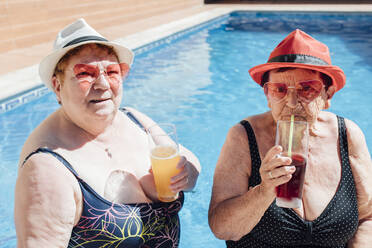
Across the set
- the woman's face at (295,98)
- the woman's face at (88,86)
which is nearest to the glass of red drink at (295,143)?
A: the woman's face at (295,98)

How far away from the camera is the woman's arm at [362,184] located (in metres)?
2.26

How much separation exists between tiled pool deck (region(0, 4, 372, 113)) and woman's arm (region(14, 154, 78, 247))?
511 cm

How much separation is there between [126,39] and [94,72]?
862 centimetres

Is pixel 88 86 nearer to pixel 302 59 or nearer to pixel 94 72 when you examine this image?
pixel 94 72

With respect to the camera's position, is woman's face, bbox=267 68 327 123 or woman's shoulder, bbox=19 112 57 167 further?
woman's face, bbox=267 68 327 123

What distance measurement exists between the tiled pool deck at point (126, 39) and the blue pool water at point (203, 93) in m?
0.23

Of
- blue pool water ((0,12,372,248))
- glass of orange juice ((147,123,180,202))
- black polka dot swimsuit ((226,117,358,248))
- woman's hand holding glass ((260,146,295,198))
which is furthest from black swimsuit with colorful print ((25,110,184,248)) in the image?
blue pool water ((0,12,372,248))

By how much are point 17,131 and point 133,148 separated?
4.26 m

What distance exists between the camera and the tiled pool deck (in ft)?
22.0

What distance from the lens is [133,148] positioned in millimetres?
2340

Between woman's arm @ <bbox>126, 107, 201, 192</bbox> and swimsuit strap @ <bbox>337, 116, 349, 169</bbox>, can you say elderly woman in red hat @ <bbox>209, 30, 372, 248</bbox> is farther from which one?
woman's arm @ <bbox>126, 107, 201, 192</bbox>

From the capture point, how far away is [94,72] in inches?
78.8

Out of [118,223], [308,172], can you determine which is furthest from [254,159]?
[118,223]

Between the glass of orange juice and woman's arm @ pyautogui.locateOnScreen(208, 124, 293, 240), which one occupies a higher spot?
the glass of orange juice
